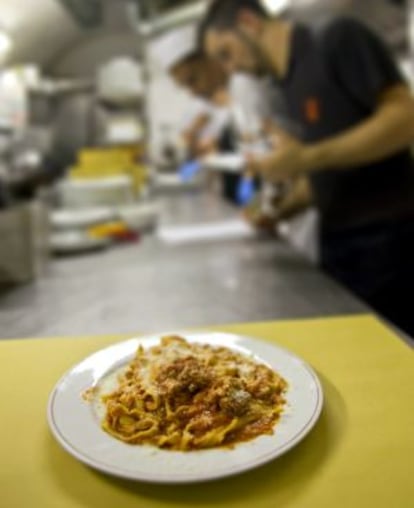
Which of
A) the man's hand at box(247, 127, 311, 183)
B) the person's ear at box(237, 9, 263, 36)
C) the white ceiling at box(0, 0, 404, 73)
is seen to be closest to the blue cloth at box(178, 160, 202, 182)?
the white ceiling at box(0, 0, 404, 73)

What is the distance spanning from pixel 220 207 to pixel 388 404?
1891 millimetres

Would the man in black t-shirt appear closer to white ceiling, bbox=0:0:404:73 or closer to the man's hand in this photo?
the man's hand

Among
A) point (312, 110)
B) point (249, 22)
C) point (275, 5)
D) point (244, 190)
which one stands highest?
Result: point (275, 5)

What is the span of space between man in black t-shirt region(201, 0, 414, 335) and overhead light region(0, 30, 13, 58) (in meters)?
1.07

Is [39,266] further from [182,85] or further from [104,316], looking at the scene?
[182,85]

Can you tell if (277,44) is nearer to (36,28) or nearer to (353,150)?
(353,150)

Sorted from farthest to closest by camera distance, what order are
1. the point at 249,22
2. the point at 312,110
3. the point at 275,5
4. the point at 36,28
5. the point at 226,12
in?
the point at 275,5 → the point at 36,28 → the point at 226,12 → the point at 249,22 → the point at 312,110

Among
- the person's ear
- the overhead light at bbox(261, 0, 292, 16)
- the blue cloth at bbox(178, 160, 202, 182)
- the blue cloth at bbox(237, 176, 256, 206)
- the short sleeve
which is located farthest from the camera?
the blue cloth at bbox(178, 160, 202, 182)

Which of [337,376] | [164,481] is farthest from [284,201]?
[164,481]

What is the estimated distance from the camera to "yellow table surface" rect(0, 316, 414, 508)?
34cm

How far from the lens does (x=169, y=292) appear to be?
3.14ft

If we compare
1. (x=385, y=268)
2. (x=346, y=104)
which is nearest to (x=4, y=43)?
(x=346, y=104)

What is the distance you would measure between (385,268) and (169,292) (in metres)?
0.82

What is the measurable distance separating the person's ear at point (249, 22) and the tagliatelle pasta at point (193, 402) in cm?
155
